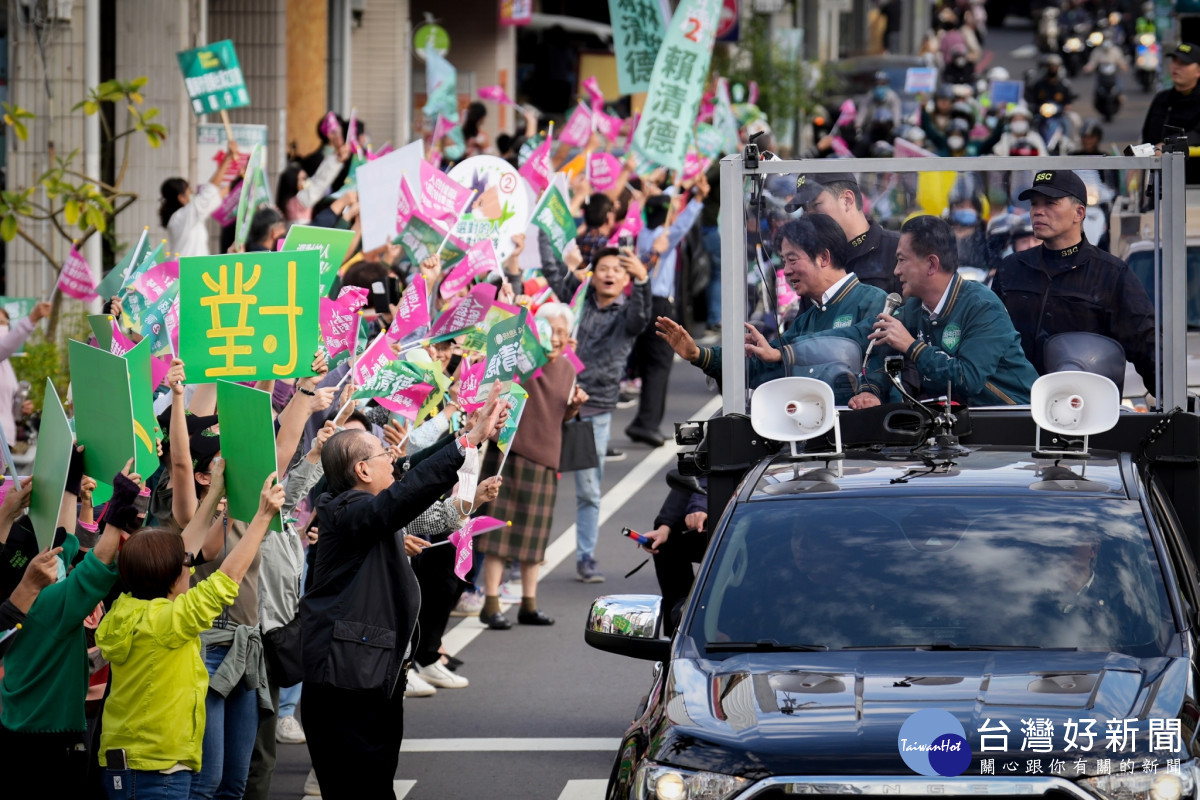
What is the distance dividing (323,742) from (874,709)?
2214mm

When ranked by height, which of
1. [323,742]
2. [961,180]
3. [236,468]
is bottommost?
[323,742]

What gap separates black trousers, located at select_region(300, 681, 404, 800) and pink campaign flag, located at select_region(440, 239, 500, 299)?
12.0ft

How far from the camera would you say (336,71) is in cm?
2719

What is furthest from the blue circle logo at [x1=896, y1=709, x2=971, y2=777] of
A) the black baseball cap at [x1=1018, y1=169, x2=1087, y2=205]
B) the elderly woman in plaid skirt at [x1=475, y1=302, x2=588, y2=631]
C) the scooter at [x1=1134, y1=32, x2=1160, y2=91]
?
the scooter at [x1=1134, y1=32, x2=1160, y2=91]

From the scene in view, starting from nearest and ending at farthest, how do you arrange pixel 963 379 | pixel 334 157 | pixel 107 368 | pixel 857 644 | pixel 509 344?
pixel 857 644, pixel 107 368, pixel 963 379, pixel 509 344, pixel 334 157

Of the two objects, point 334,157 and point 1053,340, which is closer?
point 1053,340

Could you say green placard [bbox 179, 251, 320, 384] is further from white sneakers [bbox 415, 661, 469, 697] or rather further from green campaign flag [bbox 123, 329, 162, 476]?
white sneakers [bbox 415, 661, 469, 697]

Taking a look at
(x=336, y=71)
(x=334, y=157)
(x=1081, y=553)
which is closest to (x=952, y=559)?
(x=1081, y=553)

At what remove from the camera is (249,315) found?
21.9ft

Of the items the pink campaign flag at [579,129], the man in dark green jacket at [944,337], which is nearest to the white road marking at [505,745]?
the man in dark green jacket at [944,337]

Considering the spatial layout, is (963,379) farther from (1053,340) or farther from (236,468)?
(236,468)

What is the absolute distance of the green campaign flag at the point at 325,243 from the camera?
8.11 meters

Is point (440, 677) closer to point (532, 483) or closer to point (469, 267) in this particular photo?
point (532, 483)

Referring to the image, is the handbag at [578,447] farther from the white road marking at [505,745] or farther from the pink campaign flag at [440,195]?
the white road marking at [505,745]
